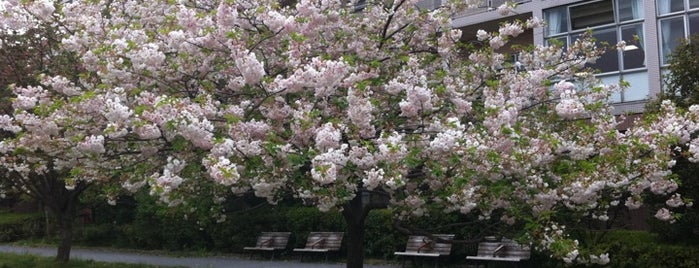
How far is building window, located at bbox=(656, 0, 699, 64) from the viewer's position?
17203 mm

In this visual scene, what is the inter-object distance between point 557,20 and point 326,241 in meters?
8.34

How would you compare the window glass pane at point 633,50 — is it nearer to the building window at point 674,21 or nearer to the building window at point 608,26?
the building window at point 608,26

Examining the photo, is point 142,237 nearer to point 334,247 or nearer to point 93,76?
point 334,247

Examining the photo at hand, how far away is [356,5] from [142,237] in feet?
42.2

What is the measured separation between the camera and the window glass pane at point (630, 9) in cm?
1803

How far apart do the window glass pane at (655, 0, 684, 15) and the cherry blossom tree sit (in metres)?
9.07

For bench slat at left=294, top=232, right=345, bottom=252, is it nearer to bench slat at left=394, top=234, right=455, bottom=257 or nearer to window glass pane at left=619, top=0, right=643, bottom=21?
bench slat at left=394, top=234, right=455, bottom=257

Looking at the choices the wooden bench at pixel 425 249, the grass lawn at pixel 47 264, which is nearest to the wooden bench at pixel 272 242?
the grass lawn at pixel 47 264

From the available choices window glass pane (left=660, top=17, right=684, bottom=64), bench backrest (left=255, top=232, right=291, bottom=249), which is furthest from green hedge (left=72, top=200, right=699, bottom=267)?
window glass pane (left=660, top=17, right=684, bottom=64)

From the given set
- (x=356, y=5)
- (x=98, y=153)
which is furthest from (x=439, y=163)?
(x=356, y=5)

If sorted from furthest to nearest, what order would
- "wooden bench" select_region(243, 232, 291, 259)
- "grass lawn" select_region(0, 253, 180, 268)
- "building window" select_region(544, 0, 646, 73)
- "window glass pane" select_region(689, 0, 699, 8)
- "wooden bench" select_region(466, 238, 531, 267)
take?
"building window" select_region(544, 0, 646, 73) → "wooden bench" select_region(243, 232, 291, 259) → "window glass pane" select_region(689, 0, 699, 8) → "grass lawn" select_region(0, 253, 180, 268) → "wooden bench" select_region(466, 238, 531, 267)

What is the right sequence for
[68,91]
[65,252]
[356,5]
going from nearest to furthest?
[68,91]
[356,5]
[65,252]

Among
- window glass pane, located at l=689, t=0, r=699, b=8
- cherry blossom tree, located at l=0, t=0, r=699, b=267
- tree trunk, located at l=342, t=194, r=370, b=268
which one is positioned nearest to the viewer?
cherry blossom tree, located at l=0, t=0, r=699, b=267

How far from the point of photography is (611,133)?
304 inches
